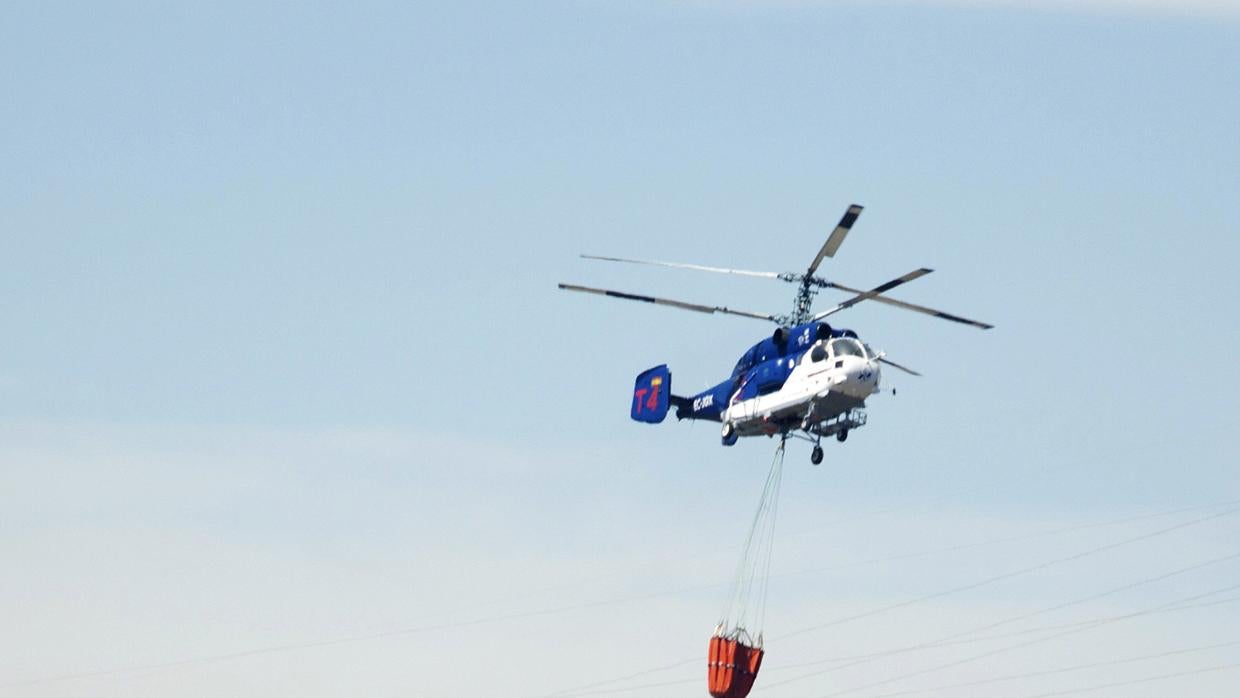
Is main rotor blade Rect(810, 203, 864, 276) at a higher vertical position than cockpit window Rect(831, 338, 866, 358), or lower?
higher

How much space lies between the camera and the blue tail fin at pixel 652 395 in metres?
110

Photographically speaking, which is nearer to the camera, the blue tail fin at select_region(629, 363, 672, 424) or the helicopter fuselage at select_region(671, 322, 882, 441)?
the helicopter fuselage at select_region(671, 322, 882, 441)

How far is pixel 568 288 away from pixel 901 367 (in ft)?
47.8

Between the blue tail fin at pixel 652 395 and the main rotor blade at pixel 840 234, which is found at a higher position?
the main rotor blade at pixel 840 234

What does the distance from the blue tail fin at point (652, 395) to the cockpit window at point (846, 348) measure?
13.0m

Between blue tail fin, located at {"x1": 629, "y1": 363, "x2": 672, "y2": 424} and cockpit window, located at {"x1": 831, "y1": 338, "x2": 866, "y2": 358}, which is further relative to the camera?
blue tail fin, located at {"x1": 629, "y1": 363, "x2": 672, "y2": 424}

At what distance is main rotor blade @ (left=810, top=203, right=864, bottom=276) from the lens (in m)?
96.7

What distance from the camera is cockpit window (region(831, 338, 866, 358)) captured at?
323ft

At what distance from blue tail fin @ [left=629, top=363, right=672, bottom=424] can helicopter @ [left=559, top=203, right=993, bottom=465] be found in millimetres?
2071

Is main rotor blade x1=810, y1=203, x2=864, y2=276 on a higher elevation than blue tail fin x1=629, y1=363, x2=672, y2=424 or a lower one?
higher

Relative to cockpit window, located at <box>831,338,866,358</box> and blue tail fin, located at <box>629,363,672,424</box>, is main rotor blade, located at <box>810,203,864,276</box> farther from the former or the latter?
blue tail fin, located at <box>629,363,672,424</box>

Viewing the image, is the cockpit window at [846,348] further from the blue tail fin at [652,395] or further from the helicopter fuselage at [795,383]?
the blue tail fin at [652,395]

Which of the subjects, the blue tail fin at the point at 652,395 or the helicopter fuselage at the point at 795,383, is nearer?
the helicopter fuselage at the point at 795,383

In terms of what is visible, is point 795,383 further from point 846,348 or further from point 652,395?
point 652,395
